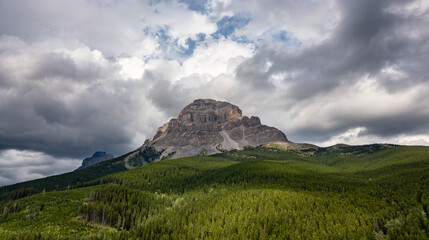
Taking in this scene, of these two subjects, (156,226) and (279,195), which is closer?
(156,226)

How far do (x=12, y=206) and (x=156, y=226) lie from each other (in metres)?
109

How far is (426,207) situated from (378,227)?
35.4m

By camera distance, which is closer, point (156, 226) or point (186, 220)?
point (156, 226)

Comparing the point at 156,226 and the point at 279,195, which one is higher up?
the point at 279,195

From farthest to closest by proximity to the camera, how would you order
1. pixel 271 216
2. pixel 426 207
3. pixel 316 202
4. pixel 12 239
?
pixel 316 202 < pixel 271 216 < pixel 426 207 < pixel 12 239

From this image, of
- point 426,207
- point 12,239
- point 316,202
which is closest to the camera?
point 12,239

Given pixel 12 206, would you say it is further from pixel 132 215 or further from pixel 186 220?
pixel 186 220

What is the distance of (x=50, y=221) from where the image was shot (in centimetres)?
13150

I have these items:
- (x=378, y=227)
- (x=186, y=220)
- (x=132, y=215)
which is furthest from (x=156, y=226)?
(x=378, y=227)

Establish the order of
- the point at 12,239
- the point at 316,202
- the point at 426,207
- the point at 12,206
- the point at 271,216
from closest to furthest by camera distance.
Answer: the point at 12,239 → the point at 426,207 → the point at 271,216 → the point at 316,202 → the point at 12,206

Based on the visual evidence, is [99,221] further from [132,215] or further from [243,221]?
[243,221]

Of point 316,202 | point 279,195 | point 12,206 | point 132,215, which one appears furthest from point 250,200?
point 12,206

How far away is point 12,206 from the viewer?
154500 millimetres

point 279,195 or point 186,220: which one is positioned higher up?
point 279,195
